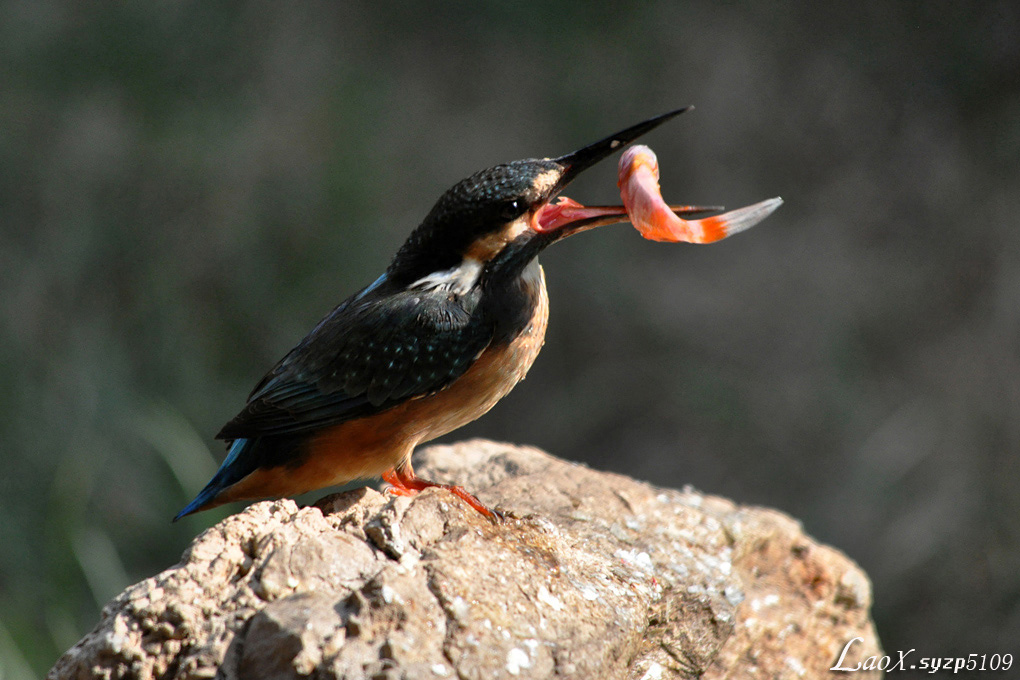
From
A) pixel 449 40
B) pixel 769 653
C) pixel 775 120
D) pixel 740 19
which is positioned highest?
pixel 449 40

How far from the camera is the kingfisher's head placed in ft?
9.12

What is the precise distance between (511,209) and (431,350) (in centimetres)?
49

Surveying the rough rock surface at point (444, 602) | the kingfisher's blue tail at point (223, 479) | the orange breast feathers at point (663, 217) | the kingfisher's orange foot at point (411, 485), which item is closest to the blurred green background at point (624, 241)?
the kingfisher's blue tail at point (223, 479)

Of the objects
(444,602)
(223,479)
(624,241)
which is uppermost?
(624,241)

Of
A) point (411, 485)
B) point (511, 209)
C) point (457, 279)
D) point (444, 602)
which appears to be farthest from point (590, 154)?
point (444, 602)

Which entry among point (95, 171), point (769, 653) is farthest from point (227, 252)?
point (769, 653)

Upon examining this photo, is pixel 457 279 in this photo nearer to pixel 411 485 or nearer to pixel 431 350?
pixel 431 350

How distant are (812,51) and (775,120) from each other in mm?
581

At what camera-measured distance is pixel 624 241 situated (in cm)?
721

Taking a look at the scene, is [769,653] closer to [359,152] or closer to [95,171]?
[359,152]

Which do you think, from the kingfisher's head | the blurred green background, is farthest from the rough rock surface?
the blurred green background

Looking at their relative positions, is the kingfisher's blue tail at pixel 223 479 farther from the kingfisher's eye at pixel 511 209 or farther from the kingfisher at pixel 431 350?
the kingfisher's eye at pixel 511 209

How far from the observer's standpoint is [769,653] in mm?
3070

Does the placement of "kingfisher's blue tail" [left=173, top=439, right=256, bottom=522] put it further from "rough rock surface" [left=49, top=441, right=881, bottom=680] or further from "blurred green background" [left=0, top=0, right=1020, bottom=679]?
"blurred green background" [left=0, top=0, right=1020, bottom=679]
